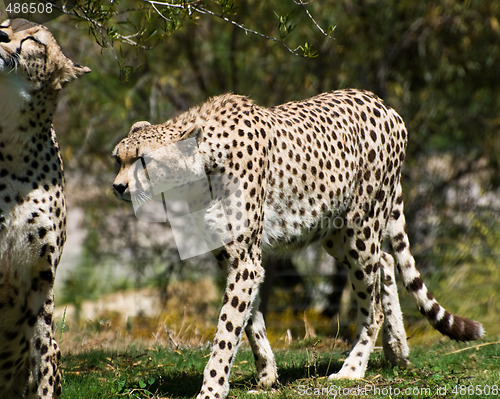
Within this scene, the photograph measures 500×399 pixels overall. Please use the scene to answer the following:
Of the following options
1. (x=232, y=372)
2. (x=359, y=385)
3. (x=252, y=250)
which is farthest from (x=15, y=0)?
(x=359, y=385)

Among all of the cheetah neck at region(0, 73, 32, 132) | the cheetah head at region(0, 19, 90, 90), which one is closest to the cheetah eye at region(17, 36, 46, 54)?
the cheetah head at region(0, 19, 90, 90)

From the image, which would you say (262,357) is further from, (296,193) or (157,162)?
(157,162)

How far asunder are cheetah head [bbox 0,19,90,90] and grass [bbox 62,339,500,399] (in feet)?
5.32

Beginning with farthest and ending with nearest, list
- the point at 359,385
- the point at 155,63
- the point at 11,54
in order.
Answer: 1. the point at 155,63
2. the point at 359,385
3. the point at 11,54

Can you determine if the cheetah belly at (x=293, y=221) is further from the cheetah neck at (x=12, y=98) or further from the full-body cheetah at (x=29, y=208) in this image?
the cheetah neck at (x=12, y=98)

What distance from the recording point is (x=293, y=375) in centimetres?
507

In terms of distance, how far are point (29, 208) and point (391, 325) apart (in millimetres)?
2718

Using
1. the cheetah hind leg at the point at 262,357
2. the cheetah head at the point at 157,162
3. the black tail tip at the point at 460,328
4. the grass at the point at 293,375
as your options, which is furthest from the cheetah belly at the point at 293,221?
the black tail tip at the point at 460,328

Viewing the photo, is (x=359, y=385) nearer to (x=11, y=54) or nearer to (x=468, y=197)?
(x=11, y=54)

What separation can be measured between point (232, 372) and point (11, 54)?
264cm

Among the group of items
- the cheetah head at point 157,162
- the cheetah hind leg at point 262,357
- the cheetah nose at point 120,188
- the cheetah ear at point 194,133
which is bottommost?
the cheetah hind leg at point 262,357

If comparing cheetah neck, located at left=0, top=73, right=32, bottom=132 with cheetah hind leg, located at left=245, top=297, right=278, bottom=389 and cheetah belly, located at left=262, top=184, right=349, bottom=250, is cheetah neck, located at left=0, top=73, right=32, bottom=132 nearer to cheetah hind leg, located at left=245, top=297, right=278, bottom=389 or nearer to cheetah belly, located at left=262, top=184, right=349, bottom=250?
cheetah belly, located at left=262, top=184, right=349, bottom=250

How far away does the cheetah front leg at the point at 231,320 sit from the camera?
165 inches

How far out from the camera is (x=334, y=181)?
4.95 metres
